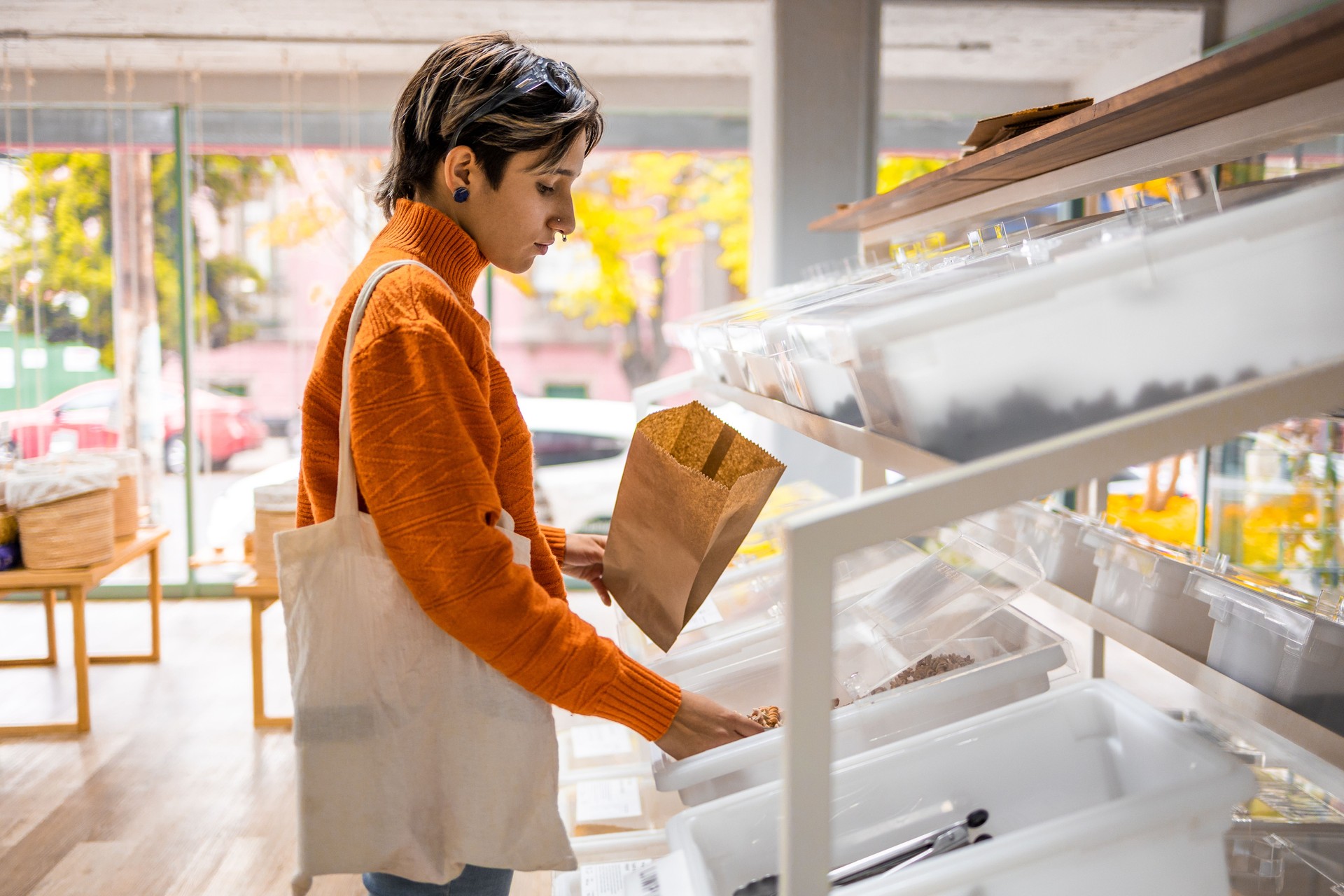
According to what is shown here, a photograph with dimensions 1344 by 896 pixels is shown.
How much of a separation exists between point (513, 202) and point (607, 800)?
5.08 feet

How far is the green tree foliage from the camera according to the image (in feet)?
14.8

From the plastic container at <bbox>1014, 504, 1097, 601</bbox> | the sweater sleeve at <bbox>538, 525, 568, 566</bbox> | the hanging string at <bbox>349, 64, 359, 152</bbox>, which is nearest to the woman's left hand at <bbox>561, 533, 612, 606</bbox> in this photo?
the sweater sleeve at <bbox>538, 525, 568, 566</bbox>

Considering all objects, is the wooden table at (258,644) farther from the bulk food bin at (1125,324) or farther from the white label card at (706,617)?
the bulk food bin at (1125,324)

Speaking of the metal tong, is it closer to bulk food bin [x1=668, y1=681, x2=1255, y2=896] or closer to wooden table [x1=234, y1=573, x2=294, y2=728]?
bulk food bin [x1=668, y1=681, x2=1255, y2=896]

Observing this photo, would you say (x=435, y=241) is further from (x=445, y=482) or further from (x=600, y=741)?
(x=600, y=741)

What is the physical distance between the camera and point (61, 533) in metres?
3.32

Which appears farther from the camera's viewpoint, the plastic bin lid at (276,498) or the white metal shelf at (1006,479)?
the plastic bin lid at (276,498)

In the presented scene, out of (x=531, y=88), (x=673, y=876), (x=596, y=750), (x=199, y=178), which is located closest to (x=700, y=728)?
(x=673, y=876)

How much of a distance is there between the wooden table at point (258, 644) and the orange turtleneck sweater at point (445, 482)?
248cm

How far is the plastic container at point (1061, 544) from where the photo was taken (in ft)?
4.52

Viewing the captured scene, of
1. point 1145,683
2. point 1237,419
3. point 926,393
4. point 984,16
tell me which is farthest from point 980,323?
point 984,16

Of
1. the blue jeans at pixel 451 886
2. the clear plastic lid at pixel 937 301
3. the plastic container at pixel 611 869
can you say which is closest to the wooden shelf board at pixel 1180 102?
the clear plastic lid at pixel 937 301

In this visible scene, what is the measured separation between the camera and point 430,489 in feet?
2.98

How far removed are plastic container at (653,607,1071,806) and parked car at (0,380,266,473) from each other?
4394 millimetres
